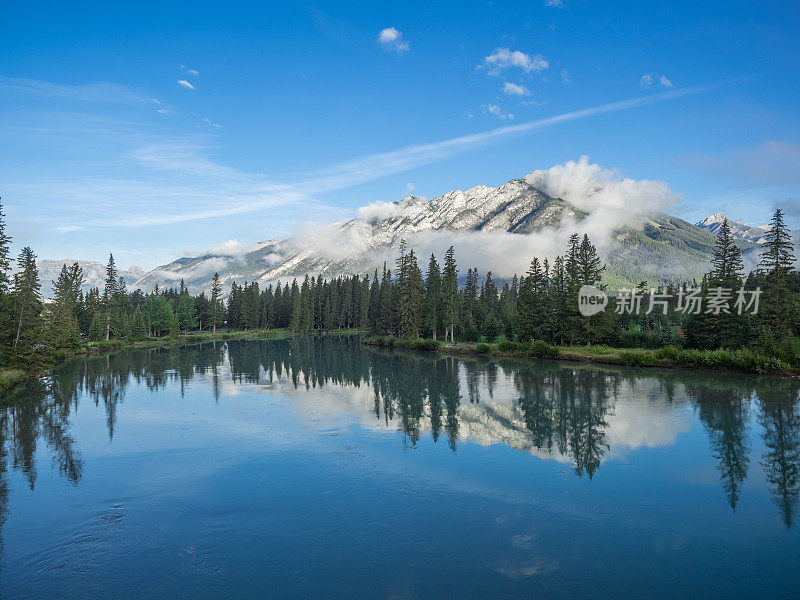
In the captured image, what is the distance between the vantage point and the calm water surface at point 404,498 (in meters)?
10.9

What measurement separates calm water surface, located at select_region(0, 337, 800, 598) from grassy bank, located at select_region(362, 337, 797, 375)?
12.1 meters

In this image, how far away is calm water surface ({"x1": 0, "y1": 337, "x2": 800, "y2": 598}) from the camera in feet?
35.9

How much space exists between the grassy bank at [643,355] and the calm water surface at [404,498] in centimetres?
1209

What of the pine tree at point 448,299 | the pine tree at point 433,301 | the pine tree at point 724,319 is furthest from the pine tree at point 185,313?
the pine tree at point 724,319

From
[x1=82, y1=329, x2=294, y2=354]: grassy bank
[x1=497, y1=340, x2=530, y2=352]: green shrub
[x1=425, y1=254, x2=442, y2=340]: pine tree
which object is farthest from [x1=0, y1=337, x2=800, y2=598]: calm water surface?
[x1=82, y1=329, x2=294, y2=354]: grassy bank

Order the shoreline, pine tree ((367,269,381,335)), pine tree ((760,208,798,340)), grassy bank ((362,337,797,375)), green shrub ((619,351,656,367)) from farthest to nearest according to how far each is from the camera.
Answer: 1. pine tree ((367,269,381,335))
2. green shrub ((619,351,656,367))
3. pine tree ((760,208,798,340))
4. grassy bank ((362,337,797,375))
5. the shoreline

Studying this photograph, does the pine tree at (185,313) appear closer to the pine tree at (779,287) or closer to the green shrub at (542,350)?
the green shrub at (542,350)

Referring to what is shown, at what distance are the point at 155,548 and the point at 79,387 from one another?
35.9 metres

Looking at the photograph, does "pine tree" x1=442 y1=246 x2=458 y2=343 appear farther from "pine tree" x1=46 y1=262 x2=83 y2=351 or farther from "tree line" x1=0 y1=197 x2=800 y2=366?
"pine tree" x1=46 y1=262 x2=83 y2=351

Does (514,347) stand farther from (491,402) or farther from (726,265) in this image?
(491,402)

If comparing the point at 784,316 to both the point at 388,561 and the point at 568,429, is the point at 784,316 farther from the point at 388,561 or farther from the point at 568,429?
the point at 388,561

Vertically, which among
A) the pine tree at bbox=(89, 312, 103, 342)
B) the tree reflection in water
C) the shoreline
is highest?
the pine tree at bbox=(89, 312, 103, 342)

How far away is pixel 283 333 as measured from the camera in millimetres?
135750

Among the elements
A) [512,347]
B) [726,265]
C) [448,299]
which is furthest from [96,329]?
[726,265]
